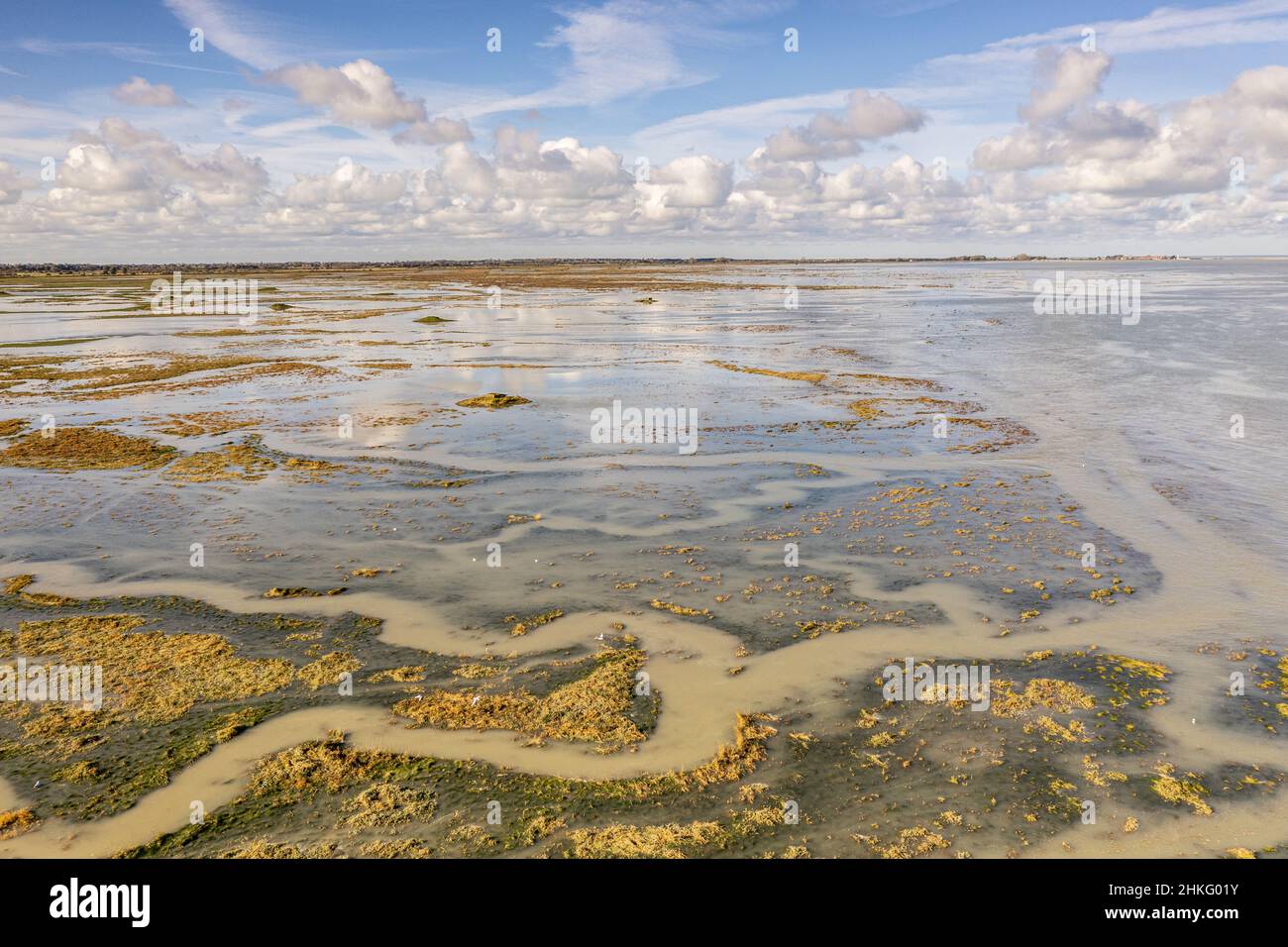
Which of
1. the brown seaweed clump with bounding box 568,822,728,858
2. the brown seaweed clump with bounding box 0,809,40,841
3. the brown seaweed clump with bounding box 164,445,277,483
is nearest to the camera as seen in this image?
the brown seaweed clump with bounding box 568,822,728,858

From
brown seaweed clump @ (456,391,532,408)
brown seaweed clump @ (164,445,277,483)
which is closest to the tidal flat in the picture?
brown seaweed clump @ (164,445,277,483)

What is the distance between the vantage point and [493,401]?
3153 cm

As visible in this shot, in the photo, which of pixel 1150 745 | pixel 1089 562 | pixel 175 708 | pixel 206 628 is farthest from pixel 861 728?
pixel 206 628

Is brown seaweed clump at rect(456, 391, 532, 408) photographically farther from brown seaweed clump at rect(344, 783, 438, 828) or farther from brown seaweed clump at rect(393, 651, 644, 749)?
brown seaweed clump at rect(344, 783, 438, 828)

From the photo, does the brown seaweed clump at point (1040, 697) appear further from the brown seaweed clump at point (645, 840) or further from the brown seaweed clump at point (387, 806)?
the brown seaweed clump at point (387, 806)

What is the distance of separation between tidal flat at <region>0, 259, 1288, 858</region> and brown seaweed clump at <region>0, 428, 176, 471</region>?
225 mm

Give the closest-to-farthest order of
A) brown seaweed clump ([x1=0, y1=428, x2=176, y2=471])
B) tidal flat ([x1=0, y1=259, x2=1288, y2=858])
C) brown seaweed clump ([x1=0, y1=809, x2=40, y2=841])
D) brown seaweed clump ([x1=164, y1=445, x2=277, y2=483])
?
1. brown seaweed clump ([x1=0, y1=809, x2=40, y2=841])
2. tidal flat ([x1=0, y1=259, x2=1288, y2=858])
3. brown seaweed clump ([x1=164, y1=445, x2=277, y2=483])
4. brown seaweed clump ([x1=0, y1=428, x2=176, y2=471])

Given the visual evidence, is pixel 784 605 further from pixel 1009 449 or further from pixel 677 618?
pixel 1009 449

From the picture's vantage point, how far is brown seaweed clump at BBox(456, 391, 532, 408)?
103ft

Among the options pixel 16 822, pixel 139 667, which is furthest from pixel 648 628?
pixel 16 822

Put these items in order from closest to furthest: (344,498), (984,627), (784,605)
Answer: (984,627), (784,605), (344,498)

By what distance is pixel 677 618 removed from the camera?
1318 centimetres

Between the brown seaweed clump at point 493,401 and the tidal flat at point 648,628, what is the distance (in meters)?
2.36

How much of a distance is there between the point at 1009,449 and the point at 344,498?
19862 millimetres
